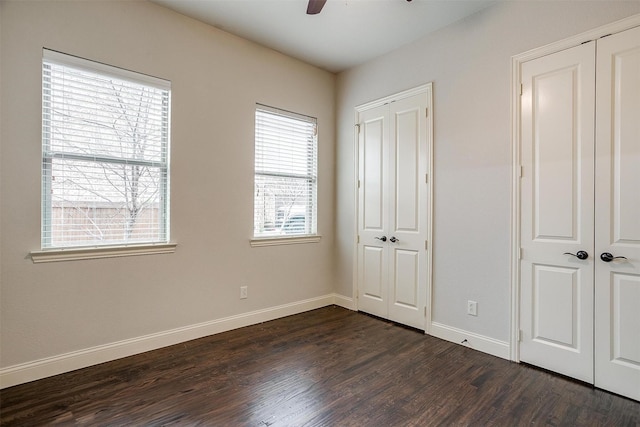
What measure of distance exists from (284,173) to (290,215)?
1.70 ft

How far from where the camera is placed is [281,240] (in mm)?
3775

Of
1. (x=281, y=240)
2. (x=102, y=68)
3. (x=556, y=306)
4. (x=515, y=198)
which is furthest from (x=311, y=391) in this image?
(x=102, y=68)

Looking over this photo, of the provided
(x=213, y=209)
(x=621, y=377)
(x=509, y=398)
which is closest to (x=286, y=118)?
(x=213, y=209)

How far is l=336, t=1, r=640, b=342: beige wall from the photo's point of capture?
8.64ft

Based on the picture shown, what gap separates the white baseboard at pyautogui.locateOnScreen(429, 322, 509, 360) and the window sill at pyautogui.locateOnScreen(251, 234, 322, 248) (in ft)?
5.56

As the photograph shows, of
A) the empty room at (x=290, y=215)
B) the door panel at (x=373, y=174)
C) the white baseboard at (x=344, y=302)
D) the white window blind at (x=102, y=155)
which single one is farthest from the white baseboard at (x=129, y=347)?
the door panel at (x=373, y=174)

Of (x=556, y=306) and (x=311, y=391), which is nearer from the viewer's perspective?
(x=311, y=391)

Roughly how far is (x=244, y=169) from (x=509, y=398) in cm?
299

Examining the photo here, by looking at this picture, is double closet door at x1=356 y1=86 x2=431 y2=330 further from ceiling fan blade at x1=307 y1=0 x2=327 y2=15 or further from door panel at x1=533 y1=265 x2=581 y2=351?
ceiling fan blade at x1=307 y1=0 x2=327 y2=15

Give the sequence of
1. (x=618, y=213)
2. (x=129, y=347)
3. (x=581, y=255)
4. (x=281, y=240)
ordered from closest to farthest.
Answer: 1. (x=618, y=213)
2. (x=581, y=255)
3. (x=129, y=347)
4. (x=281, y=240)

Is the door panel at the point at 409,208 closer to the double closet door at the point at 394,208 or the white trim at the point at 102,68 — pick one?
the double closet door at the point at 394,208

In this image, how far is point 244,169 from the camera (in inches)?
135

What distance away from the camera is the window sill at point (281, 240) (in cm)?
356

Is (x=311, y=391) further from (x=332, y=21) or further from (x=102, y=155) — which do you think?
(x=332, y=21)
